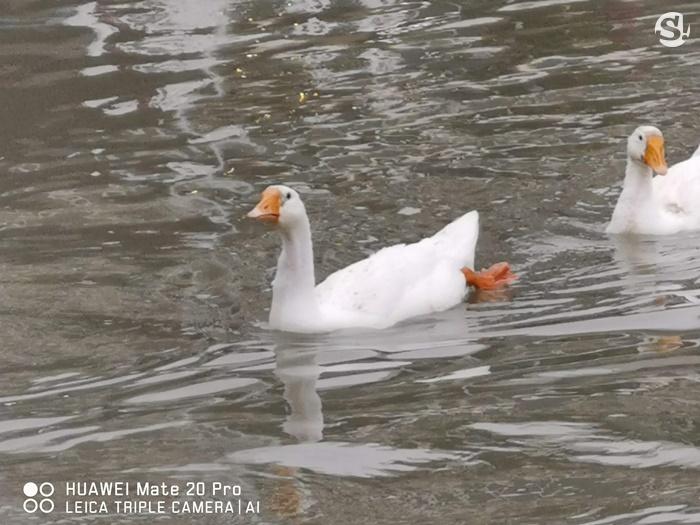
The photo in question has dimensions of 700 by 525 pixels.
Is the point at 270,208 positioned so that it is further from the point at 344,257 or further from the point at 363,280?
the point at 344,257

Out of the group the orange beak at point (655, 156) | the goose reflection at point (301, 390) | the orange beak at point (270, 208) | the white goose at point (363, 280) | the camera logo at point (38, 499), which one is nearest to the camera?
the camera logo at point (38, 499)

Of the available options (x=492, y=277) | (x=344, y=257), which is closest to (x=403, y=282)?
(x=492, y=277)

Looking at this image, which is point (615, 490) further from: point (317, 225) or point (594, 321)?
point (317, 225)

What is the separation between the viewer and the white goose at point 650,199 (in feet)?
38.1

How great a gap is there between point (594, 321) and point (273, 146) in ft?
15.3

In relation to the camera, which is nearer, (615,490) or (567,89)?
(615,490)

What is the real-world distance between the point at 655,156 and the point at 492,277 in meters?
1.78

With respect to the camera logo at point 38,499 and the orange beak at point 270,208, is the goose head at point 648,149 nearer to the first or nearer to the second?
the orange beak at point 270,208

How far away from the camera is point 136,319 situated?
10.2 meters

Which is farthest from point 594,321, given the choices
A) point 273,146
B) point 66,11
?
point 66,11

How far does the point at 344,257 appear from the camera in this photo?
37.4ft

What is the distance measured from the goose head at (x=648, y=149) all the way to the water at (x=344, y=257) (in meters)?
0.53

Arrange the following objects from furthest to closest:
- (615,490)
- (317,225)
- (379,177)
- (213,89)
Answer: (213,89)
(379,177)
(317,225)
(615,490)

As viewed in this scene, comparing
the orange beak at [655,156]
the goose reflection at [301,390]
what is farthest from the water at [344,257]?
the orange beak at [655,156]
